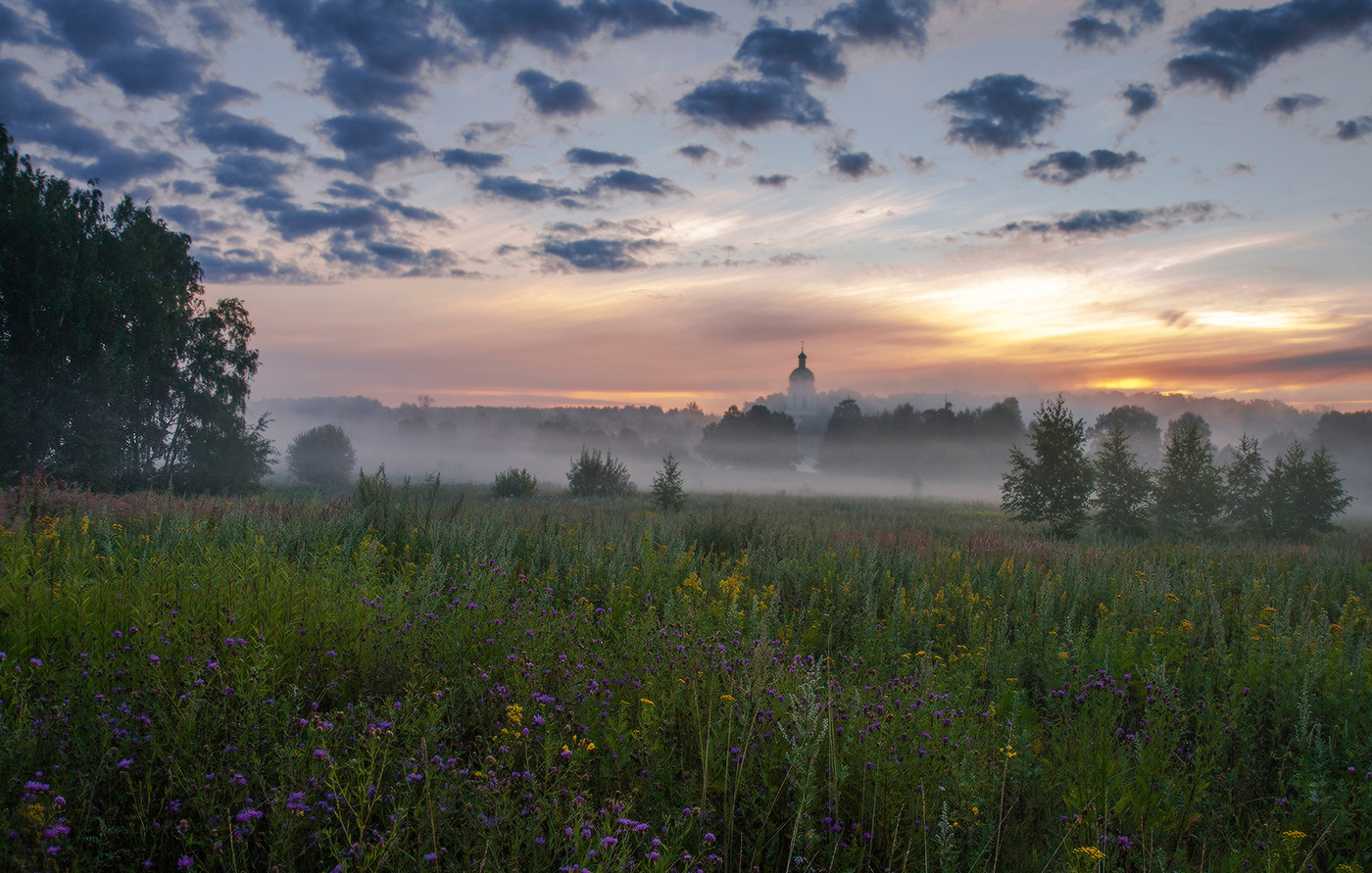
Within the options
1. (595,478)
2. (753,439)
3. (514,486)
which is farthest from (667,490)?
(753,439)

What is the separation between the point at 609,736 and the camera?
302 centimetres

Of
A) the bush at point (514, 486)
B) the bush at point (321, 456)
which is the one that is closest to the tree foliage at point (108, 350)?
the bush at point (514, 486)

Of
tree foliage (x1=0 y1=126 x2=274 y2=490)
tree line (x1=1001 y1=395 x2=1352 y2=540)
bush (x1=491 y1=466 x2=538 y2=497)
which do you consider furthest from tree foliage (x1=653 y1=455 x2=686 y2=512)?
tree foliage (x1=0 y1=126 x2=274 y2=490)

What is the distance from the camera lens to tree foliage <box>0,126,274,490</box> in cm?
2702

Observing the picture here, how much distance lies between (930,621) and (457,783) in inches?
215

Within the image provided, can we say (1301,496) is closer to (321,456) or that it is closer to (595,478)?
(595,478)

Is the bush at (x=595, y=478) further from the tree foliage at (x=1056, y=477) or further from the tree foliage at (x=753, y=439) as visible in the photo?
the tree foliage at (x=753, y=439)

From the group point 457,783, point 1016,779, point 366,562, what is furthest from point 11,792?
point 1016,779

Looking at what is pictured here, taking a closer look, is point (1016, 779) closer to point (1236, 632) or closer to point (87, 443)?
point (1236, 632)

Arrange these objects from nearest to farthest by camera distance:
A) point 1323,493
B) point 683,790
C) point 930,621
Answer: point 683,790, point 930,621, point 1323,493

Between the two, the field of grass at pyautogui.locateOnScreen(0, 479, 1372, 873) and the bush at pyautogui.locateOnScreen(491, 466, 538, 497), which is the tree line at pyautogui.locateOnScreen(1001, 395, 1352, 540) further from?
the bush at pyautogui.locateOnScreen(491, 466, 538, 497)

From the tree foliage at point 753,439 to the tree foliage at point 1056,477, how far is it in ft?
205

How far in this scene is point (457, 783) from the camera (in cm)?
242

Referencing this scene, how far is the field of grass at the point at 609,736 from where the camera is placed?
2.37 m
